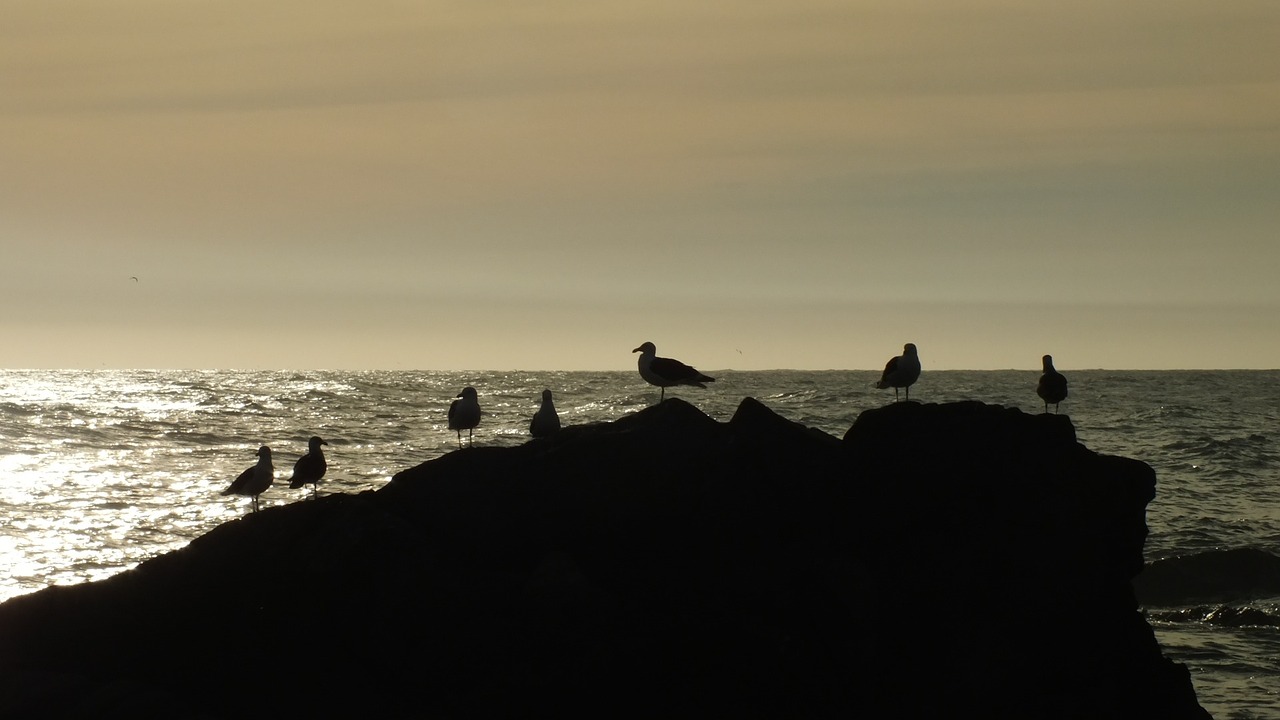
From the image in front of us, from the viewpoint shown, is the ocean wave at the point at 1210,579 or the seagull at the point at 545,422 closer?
the seagull at the point at 545,422

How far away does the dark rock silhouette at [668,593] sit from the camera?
1049cm

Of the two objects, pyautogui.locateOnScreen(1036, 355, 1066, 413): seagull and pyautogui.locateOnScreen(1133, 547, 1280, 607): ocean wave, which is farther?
pyautogui.locateOnScreen(1133, 547, 1280, 607): ocean wave

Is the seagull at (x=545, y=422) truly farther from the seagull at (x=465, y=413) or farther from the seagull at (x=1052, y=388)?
the seagull at (x=1052, y=388)

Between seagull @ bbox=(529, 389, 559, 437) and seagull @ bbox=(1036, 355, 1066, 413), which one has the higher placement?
seagull @ bbox=(1036, 355, 1066, 413)

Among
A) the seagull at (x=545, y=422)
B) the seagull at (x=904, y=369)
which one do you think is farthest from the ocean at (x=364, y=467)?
the seagull at (x=545, y=422)

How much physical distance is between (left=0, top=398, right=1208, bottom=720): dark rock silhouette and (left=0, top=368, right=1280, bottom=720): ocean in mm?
1016

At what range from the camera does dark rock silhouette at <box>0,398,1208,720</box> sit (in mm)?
10492

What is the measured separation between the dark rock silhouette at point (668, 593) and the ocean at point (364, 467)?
1016 millimetres

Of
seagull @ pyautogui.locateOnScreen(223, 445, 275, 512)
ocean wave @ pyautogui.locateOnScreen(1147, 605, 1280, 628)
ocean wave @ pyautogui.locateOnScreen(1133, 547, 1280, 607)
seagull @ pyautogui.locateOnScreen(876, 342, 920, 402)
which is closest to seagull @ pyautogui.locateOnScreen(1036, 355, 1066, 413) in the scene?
seagull @ pyautogui.locateOnScreen(876, 342, 920, 402)

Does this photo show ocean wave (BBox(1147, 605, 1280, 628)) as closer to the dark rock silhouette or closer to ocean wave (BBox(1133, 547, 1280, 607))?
ocean wave (BBox(1133, 547, 1280, 607))

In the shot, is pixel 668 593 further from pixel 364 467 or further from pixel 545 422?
pixel 364 467

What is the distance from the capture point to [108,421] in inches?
2306

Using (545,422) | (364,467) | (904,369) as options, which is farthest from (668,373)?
(364,467)

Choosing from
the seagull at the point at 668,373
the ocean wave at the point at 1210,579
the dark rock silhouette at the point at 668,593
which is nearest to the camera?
the dark rock silhouette at the point at 668,593
